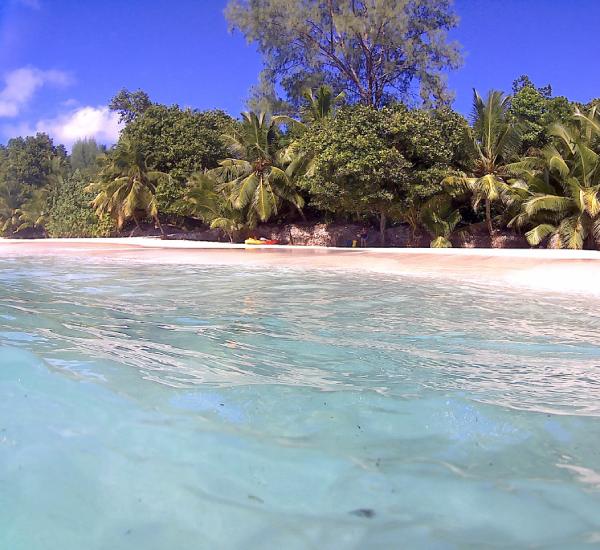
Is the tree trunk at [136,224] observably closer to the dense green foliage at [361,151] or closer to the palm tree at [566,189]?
the dense green foliage at [361,151]

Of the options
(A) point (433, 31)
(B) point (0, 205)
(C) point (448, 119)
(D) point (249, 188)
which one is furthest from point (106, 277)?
(B) point (0, 205)

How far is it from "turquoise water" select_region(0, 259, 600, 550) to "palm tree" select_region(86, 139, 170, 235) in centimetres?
2352

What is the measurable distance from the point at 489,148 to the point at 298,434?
1961 cm

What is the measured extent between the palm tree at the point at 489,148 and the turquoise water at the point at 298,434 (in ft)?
48.2

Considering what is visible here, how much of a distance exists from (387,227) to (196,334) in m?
19.2

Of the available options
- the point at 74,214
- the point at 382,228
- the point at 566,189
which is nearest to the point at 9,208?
the point at 74,214

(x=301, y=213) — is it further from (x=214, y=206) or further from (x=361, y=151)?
(x=361, y=151)

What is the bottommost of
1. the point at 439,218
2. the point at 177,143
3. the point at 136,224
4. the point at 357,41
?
the point at 136,224

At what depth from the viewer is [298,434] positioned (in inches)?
103

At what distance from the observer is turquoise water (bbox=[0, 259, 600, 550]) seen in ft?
6.25

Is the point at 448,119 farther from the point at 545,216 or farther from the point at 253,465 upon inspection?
the point at 253,465

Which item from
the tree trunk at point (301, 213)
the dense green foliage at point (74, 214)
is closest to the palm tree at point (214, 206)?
the tree trunk at point (301, 213)

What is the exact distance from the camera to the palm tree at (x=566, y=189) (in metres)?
16.5

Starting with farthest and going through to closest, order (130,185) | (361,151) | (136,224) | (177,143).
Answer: (136,224) < (130,185) < (177,143) < (361,151)
